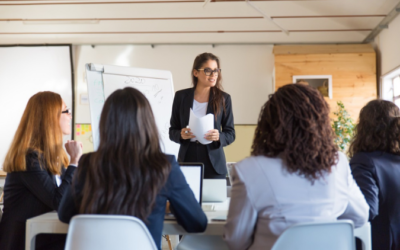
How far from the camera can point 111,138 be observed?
57.3 inches

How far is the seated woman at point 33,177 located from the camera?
6.27 ft

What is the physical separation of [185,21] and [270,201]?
486 cm

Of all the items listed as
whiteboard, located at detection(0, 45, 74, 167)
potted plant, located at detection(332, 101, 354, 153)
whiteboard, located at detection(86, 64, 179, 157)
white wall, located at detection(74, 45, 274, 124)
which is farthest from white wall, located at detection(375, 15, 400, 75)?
whiteboard, located at detection(0, 45, 74, 167)

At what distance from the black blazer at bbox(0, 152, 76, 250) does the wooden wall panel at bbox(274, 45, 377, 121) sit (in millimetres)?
4604

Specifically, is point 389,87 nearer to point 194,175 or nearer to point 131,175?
point 194,175

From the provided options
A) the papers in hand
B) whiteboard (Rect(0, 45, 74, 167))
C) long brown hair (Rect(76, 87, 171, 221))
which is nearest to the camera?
long brown hair (Rect(76, 87, 171, 221))

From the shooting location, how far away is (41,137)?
6.69ft

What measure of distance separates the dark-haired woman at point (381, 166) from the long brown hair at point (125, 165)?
0.93 metres

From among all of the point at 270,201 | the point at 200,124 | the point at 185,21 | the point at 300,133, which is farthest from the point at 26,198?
the point at 185,21

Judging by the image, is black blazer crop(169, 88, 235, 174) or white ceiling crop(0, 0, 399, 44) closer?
black blazer crop(169, 88, 235, 174)

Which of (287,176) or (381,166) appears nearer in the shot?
(287,176)

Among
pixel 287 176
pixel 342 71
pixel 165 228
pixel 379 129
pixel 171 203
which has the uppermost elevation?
pixel 342 71

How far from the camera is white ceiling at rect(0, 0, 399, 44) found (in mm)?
5332

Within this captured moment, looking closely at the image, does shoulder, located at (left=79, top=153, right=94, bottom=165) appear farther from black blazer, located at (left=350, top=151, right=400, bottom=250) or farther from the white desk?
black blazer, located at (left=350, top=151, right=400, bottom=250)
